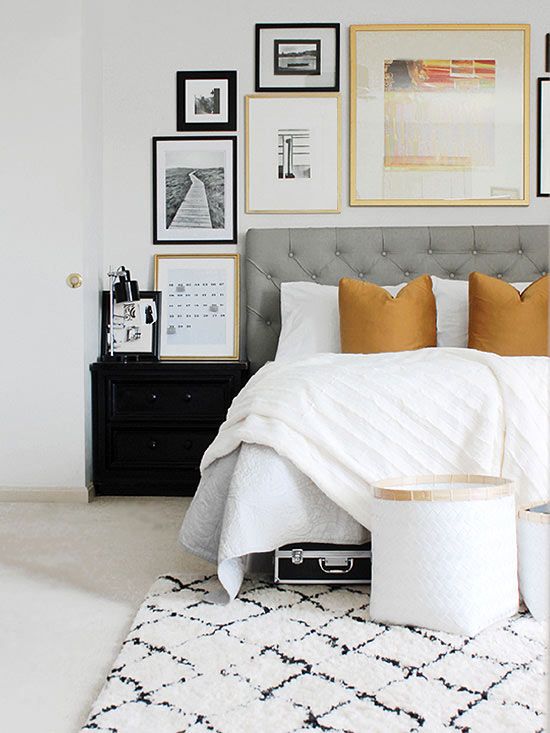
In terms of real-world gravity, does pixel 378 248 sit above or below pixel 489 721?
above

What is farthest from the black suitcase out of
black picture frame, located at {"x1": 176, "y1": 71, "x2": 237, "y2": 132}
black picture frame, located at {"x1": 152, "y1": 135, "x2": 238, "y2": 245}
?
black picture frame, located at {"x1": 176, "y1": 71, "x2": 237, "y2": 132}

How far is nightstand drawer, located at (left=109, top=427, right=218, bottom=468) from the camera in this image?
4.02m

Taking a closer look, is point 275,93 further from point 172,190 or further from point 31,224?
point 31,224

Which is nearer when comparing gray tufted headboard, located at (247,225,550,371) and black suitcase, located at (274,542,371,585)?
black suitcase, located at (274,542,371,585)

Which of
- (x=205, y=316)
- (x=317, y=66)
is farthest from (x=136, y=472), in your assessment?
(x=317, y=66)

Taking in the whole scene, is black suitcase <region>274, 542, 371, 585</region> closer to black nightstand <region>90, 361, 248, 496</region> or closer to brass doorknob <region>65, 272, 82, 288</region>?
black nightstand <region>90, 361, 248, 496</region>

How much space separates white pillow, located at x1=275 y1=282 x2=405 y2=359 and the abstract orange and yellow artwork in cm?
69

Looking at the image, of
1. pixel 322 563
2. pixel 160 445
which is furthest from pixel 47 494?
pixel 322 563

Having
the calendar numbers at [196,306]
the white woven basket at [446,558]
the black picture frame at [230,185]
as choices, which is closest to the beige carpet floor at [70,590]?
Result: the white woven basket at [446,558]

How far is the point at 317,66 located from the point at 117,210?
1.16 m

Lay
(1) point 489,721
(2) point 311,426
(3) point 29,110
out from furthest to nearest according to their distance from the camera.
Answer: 1. (3) point 29,110
2. (2) point 311,426
3. (1) point 489,721

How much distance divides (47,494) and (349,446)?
1.98m

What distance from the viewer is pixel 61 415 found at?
399cm

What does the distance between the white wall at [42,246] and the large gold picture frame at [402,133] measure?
1249mm
